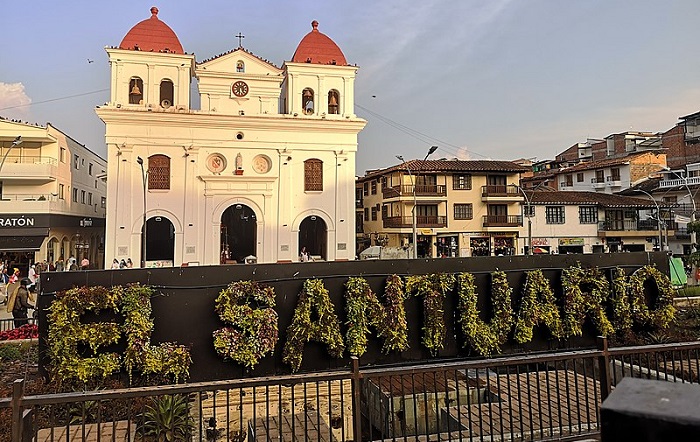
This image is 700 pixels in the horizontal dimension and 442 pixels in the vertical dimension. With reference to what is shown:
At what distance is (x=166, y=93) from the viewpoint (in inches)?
1196

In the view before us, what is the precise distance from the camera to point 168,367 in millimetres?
8984

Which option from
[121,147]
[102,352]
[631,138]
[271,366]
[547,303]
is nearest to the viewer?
[102,352]

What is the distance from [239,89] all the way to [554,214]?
26.5m

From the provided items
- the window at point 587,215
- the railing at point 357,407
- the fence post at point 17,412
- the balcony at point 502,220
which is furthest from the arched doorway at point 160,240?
the window at point 587,215

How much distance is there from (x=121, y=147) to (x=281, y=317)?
23164 millimetres

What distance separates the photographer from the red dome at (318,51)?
31984 mm

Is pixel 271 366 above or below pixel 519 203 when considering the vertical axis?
below

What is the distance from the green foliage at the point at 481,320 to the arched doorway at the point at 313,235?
887 inches

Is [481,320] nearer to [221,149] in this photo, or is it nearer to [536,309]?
[536,309]

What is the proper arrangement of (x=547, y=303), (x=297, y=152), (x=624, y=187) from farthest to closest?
(x=624, y=187) < (x=297, y=152) < (x=547, y=303)

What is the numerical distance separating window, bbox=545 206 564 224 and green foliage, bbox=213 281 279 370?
34.3 metres

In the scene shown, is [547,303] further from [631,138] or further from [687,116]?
[631,138]

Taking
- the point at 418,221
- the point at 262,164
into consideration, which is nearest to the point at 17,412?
the point at 262,164

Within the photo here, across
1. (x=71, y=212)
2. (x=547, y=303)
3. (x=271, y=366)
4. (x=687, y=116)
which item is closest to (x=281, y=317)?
(x=271, y=366)
